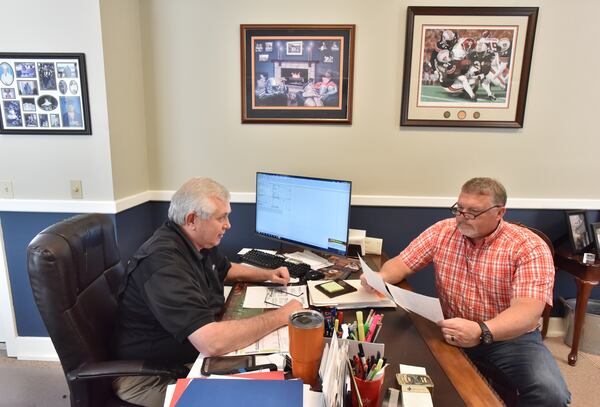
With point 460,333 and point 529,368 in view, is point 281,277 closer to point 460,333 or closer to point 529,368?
point 460,333

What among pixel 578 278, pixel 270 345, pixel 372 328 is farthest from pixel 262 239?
pixel 578 278

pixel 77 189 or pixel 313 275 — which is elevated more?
pixel 77 189

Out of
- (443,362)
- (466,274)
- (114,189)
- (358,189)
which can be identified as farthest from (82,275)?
(358,189)

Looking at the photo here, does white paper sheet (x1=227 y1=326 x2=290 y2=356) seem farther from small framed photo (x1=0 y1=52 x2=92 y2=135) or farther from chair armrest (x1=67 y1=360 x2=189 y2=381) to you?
small framed photo (x1=0 y1=52 x2=92 y2=135)

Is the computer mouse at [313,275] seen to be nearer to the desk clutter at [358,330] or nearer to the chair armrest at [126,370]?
the desk clutter at [358,330]

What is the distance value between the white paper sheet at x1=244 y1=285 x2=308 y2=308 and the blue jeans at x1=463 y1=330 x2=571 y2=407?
771 mm

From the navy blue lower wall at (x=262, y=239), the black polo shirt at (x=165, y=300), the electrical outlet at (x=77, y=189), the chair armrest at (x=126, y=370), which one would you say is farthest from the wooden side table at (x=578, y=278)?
the electrical outlet at (x=77, y=189)

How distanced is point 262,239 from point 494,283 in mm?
1455

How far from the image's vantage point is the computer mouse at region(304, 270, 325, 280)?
5.50 ft

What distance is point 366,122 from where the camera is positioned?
2322 mm

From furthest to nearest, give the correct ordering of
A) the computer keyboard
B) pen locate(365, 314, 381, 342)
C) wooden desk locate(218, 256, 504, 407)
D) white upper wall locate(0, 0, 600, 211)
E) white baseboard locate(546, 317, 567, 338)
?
white baseboard locate(546, 317, 567, 338)
white upper wall locate(0, 0, 600, 211)
the computer keyboard
pen locate(365, 314, 381, 342)
wooden desk locate(218, 256, 504, 407)

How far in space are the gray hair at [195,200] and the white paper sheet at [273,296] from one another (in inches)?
15.3

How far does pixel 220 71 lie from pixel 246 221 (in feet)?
3.27

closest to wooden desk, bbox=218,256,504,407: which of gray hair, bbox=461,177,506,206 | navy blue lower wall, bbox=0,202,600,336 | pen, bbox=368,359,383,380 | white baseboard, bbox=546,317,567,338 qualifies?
pen, bbox=368,359,383,380
